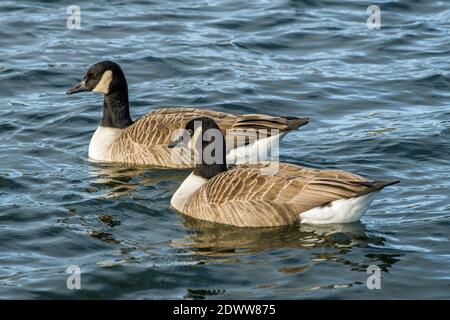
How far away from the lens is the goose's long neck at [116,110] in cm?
1599

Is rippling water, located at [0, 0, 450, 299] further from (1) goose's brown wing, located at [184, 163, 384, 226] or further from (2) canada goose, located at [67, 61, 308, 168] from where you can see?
(2) canada goose, located at [67, 61, 308, 168]

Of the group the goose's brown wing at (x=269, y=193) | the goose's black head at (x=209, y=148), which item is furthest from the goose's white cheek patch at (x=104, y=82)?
the goose's brown wing at (x=269, y=193)

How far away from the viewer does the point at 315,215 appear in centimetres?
1204

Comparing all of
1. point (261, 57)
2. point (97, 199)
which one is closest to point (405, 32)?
point (261, 57)

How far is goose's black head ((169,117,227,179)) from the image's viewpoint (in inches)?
515

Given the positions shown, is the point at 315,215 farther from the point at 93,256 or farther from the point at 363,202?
the point at 93,256

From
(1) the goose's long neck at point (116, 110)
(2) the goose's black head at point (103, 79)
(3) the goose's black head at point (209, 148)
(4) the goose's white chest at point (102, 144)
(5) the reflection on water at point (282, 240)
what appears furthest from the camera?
(1) the goose's long neck at point (116, 110)

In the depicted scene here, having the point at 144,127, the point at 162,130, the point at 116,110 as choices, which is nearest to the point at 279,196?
the point at 162,130

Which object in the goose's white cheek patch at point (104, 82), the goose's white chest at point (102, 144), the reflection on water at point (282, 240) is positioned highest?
the goose's white cheek patch at point (104, 82)

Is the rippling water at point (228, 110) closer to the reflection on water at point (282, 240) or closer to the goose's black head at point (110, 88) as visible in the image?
the reflection on water at point (282, 240)

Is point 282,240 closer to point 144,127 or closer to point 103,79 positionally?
point 144,127

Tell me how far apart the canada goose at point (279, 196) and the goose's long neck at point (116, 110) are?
3.37m

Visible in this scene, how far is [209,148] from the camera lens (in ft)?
43.2

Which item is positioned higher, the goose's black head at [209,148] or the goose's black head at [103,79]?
the goose's black head at [103,79]
